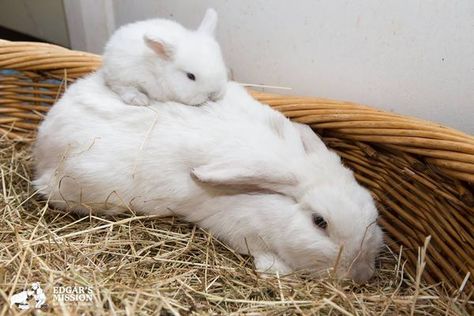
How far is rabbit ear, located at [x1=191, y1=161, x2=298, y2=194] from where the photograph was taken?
155 centimetres

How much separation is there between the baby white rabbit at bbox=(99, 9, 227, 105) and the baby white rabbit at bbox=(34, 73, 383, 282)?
0.15 ft

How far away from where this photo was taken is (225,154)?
1.62 m

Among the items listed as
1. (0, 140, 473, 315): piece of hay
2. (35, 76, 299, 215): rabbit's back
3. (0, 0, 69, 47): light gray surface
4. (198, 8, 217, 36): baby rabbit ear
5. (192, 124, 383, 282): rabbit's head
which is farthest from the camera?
(0, 0, 69, 47): light gray surface

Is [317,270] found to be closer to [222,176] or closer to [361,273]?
[361,273]

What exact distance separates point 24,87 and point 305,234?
155cm

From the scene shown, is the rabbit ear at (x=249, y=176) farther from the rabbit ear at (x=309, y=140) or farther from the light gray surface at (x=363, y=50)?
the light gray surface at (x=363, y=50)

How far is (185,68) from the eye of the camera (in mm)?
1790

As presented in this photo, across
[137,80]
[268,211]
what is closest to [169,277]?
[268,211]

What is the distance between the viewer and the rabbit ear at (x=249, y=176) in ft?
5.08

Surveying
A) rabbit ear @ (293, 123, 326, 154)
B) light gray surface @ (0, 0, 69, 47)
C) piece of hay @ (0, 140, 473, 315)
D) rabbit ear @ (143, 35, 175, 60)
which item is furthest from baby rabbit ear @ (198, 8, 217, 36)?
light gray surface @ (0, 0, 69, 47)

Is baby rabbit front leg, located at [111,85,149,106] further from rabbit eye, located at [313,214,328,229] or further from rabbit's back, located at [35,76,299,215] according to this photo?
rabbit eye, located at [313,214,328,229]

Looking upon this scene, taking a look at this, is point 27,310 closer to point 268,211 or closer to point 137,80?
point 268,211

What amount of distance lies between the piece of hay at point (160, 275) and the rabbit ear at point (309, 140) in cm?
43

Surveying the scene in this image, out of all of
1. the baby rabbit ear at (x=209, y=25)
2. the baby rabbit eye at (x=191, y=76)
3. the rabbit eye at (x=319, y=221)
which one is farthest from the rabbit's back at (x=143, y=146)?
the baby rabbit ear at (x=209, y=25)
